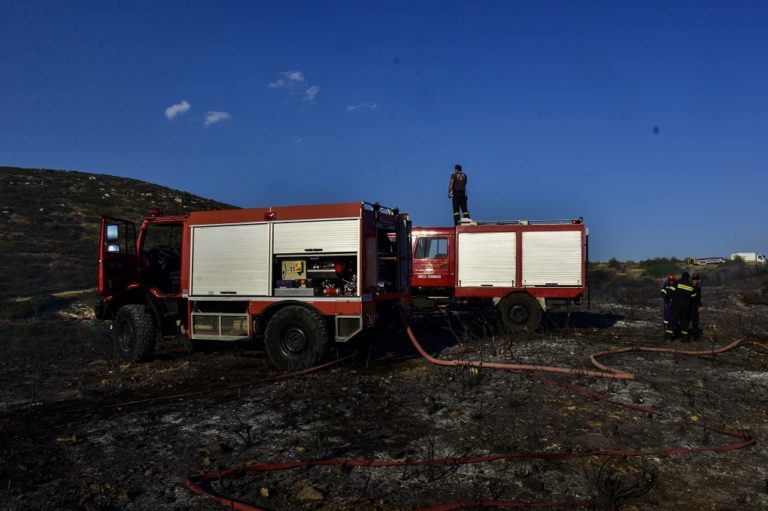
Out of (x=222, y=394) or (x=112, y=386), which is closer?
(x=222, y=394)

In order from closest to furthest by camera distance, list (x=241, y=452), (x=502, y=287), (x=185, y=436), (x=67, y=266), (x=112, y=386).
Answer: (x=241, y=452)
(x=185, y=436)
(x=112, y=386)
(x=502, y=287)
(x=67, y=266)

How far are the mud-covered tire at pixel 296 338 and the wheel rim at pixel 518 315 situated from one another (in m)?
5.66

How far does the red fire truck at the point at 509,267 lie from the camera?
12727 millimetres

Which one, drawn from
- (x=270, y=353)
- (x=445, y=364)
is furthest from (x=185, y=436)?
(x=445, y=364)

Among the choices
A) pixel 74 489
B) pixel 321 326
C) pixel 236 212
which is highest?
pixel 236 212

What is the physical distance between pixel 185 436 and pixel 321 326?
10.8ft

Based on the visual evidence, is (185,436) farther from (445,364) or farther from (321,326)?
(445,364)

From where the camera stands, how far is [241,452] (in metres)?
5.29

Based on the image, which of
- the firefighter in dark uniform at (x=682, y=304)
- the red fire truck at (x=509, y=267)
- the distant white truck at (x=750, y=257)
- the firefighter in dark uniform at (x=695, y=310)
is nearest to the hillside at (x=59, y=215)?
the red fire truck at (x=509, y=267)

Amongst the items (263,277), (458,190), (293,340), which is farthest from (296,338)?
(458,190)

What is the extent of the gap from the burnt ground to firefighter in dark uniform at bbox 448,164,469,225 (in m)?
5.26

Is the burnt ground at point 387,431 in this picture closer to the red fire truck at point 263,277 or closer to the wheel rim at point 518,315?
the red fire truck at point 263,277

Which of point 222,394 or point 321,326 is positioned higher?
point 321,326

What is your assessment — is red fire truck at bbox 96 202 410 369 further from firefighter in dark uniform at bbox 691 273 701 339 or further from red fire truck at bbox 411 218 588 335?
firefighter in dark uniform at bbox 691 273 701 339
